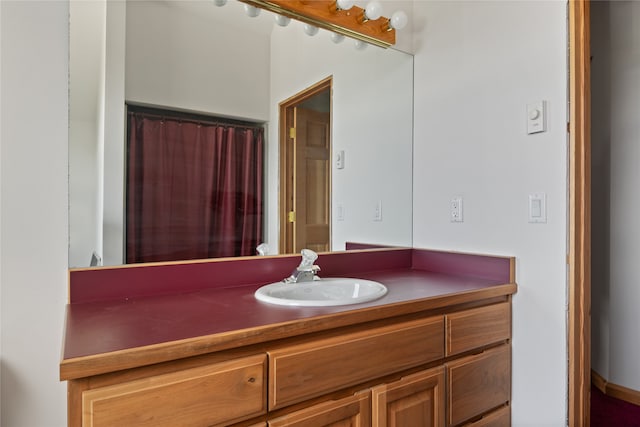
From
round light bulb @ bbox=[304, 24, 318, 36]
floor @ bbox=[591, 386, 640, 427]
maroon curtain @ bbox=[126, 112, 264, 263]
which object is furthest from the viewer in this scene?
floor @ bbox=[591, 386, 640, 427]

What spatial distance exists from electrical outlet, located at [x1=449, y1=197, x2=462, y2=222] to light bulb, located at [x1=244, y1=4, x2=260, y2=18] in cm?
119

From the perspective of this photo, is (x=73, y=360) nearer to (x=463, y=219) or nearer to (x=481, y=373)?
(x=481, y=373)

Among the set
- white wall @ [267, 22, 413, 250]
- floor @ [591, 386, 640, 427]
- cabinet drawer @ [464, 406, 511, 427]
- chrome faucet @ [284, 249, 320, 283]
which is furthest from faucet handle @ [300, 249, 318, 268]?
floor @ [591, 386, 640, 427]

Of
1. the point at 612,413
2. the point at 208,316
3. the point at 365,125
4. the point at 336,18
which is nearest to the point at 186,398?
the point at 208,316

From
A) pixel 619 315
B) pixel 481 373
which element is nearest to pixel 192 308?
pixel 481 373

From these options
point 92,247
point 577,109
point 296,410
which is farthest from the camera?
point 577,109

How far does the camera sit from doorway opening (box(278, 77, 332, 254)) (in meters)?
1.63

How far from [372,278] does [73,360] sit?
3.79 feet

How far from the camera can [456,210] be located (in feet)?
5.76

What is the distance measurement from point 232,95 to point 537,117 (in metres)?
1.20

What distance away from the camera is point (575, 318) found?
1.39 m

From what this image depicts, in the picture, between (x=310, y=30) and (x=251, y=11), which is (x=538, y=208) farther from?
(x=251, y=11)

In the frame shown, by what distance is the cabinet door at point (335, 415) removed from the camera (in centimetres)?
96

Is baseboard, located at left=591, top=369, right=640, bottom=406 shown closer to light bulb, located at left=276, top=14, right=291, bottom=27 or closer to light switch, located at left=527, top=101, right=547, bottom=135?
light switch, located at left=527, top=101, right=547, bottom=135
